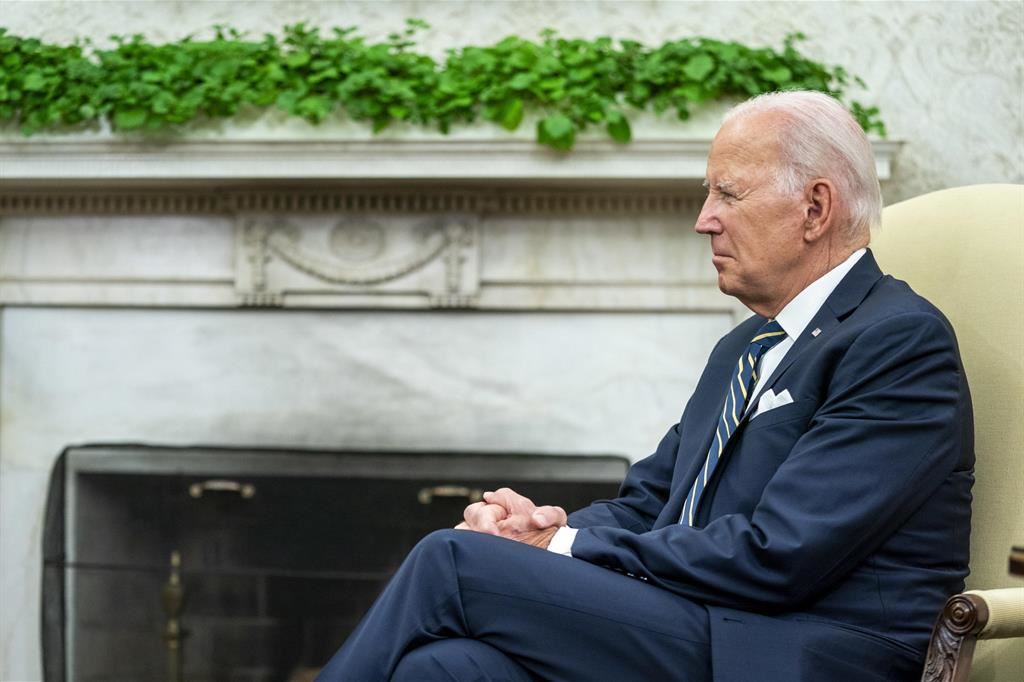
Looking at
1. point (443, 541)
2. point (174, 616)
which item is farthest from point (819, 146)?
point (174, 616)

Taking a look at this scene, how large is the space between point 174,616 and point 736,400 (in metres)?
2.39

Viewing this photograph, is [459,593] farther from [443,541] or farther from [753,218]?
[753,218]

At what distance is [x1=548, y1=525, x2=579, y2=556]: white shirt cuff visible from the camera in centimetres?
137

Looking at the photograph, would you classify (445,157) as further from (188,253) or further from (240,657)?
(240,657)

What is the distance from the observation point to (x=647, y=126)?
119 inches

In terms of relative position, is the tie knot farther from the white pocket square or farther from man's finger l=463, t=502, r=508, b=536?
man's finger l=463, t=502, r=508, b=536

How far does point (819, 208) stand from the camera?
1.50 meters

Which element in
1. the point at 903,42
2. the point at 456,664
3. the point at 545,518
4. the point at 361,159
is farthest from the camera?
the point at 903,42

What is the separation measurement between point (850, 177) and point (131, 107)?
7.10 feet

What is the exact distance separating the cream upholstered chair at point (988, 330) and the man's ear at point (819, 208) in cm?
13

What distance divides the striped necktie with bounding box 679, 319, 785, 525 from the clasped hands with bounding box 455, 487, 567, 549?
0.55 feet

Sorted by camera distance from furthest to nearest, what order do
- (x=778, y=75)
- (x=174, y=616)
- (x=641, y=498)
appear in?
1. (x=174, y=616)
2. (x=778, y=75)
3. (x=641, y=498)

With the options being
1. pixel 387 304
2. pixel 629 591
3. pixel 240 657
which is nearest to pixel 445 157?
pixel 387 304

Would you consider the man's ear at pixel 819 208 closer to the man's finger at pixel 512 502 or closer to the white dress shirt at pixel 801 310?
the white dress shirt at pixel 801 310
